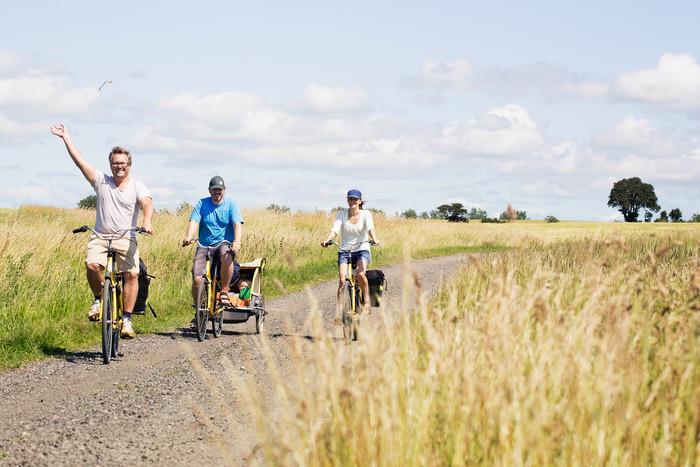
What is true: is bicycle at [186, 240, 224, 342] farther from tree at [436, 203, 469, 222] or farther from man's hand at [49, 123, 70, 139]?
tree at [436, 203, 469, 222]

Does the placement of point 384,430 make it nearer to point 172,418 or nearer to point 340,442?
point 340,442

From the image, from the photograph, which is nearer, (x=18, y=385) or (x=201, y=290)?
(x=18, y=385)

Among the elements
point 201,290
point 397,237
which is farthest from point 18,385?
point 397,237

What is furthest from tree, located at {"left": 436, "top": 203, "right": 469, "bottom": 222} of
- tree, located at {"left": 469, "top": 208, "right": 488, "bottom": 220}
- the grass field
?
the grass field

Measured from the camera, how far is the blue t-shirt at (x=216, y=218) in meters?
11.8

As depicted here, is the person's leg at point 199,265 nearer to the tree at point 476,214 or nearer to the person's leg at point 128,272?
Answer: the person's leg at point 128,272

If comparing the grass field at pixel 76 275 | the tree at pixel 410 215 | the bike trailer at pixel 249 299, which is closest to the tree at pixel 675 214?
the tree at pixel 410 215

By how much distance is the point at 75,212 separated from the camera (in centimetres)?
4084

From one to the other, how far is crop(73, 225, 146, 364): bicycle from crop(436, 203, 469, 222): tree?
265 feet

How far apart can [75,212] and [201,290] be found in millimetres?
31364

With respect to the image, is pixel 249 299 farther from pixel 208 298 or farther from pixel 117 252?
pixel 117 252

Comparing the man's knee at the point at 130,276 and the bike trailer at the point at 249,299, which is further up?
the man's knee at the point at 130,276

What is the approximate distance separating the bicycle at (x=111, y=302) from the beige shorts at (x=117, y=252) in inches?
2.8

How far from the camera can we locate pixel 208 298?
466 inches
